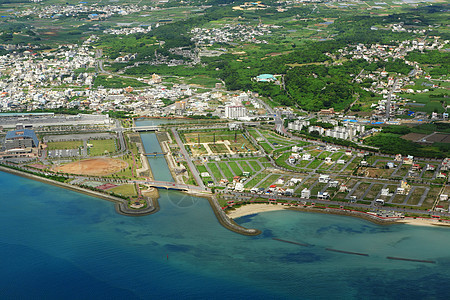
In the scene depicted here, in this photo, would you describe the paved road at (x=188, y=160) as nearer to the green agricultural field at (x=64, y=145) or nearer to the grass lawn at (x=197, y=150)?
the grass lawn at (x=197, y=150)

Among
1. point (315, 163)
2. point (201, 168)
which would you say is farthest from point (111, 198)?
point (315, 163)

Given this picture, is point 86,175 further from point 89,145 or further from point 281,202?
point 281,202

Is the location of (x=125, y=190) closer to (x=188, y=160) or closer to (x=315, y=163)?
(x=188, y=160)

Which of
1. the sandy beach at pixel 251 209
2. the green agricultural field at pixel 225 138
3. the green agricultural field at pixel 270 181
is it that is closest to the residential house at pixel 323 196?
the sandy beach at pixel 251 209

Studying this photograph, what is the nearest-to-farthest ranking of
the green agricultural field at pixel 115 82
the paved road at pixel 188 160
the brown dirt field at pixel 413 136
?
the paved road at pixel 188 160 < the brown dirt field at pixel 413 136 < the green agricultural field at pixel 115 82

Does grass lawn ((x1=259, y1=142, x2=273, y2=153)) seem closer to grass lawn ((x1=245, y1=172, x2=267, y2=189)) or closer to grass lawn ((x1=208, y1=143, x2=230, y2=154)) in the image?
grass lawn ((x1=208, y1=143, x2=230, y2=154))

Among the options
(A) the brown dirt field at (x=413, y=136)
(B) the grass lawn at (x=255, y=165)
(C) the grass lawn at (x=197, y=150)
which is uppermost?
(C) the grass lawn at (x=197, y=150)

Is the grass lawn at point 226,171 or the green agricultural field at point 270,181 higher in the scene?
the grass lawn at point 226,171

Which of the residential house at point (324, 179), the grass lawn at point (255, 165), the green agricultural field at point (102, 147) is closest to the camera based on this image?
the residential house at point (324, 179)
